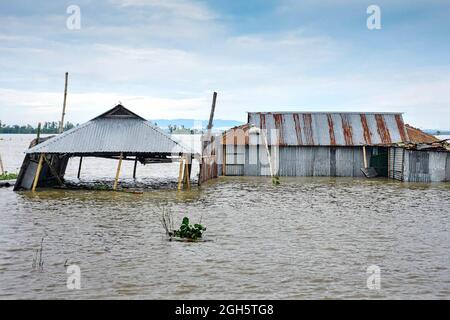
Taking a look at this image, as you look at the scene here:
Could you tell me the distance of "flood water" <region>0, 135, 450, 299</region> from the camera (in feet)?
35.8

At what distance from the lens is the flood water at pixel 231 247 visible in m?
10.9

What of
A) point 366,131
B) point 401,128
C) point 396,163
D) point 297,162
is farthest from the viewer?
point 401,128

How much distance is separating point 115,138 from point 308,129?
54.8ft

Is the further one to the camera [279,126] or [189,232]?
[279,126]

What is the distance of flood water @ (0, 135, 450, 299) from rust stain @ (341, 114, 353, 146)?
13.0 m

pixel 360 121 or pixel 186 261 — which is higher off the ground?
pixel 360 121

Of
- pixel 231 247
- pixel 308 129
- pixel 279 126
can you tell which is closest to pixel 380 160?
pixel 308 129

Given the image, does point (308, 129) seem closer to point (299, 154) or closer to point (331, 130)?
point (331, 130)

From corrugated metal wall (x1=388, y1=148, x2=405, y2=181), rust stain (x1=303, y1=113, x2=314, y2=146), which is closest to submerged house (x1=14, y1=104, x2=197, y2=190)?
rust stain (x1=303, y1=113, x2=314, y2=146)

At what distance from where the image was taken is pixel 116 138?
94.8 ft

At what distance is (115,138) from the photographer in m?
28.9
